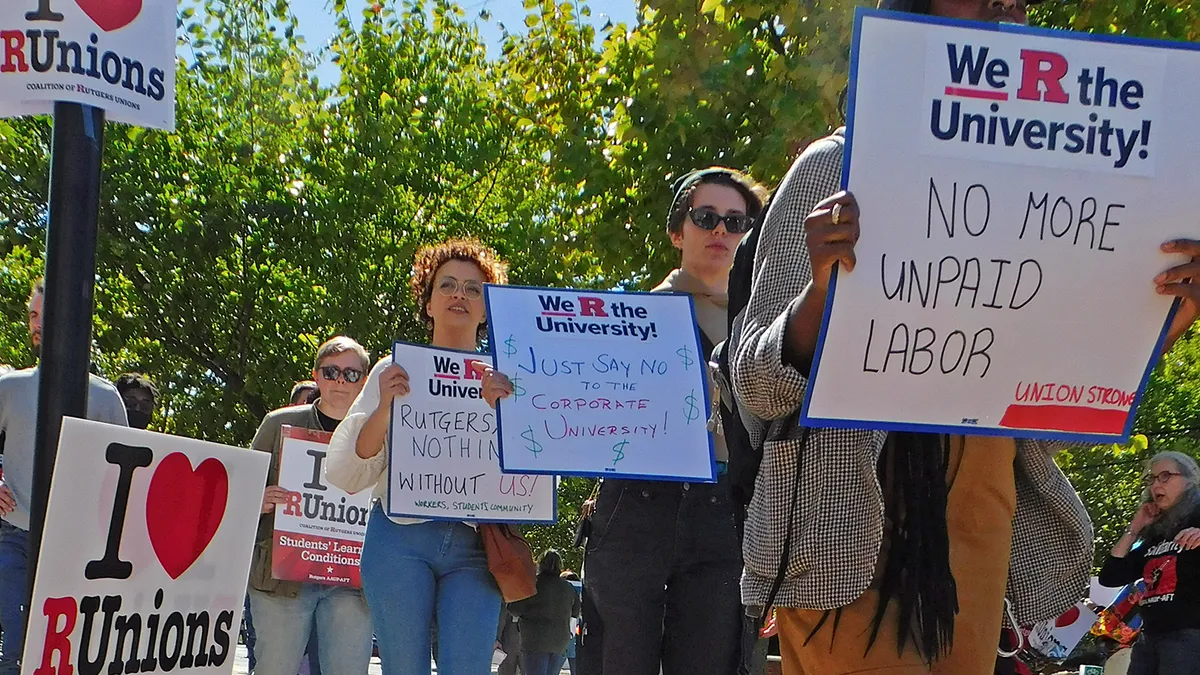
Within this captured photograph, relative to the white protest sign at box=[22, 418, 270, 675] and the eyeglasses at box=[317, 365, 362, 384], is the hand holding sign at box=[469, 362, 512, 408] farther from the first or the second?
the eyeglasses at box=[317, 365, 362, 384]

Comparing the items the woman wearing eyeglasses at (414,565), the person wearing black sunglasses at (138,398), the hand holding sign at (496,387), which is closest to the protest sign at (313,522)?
the woman wearing eyeglasses at (414,565)

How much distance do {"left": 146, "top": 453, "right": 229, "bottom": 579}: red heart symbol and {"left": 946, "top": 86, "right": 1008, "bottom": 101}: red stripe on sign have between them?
83.8 inches

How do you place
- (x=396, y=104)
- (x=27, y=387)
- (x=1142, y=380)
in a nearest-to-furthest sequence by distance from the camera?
(x=1142, y=380) → (x=27, y=387) → (x=396, y=104)

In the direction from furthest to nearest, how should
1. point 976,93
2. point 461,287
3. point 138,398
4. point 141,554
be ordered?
point 138,398 < point 461,287 < point 141,554 < point 976,93

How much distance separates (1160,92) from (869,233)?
2.08ft

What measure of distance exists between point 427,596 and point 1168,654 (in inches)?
196

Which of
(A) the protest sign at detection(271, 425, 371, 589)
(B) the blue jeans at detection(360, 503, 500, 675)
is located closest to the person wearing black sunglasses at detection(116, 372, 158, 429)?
(A) the protest sign at detection(271, 425, 371, 589)

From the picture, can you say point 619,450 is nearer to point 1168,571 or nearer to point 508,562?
point 508,562

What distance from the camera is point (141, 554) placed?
3662mm

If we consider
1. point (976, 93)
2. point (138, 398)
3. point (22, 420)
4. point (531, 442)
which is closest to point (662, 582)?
point (531, 442)

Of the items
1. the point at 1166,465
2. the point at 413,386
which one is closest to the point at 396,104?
the point at 1166,465

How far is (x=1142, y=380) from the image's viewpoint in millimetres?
2834

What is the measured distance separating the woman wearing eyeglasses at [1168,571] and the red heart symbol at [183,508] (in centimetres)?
622

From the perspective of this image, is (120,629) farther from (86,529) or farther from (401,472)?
(401,472)
